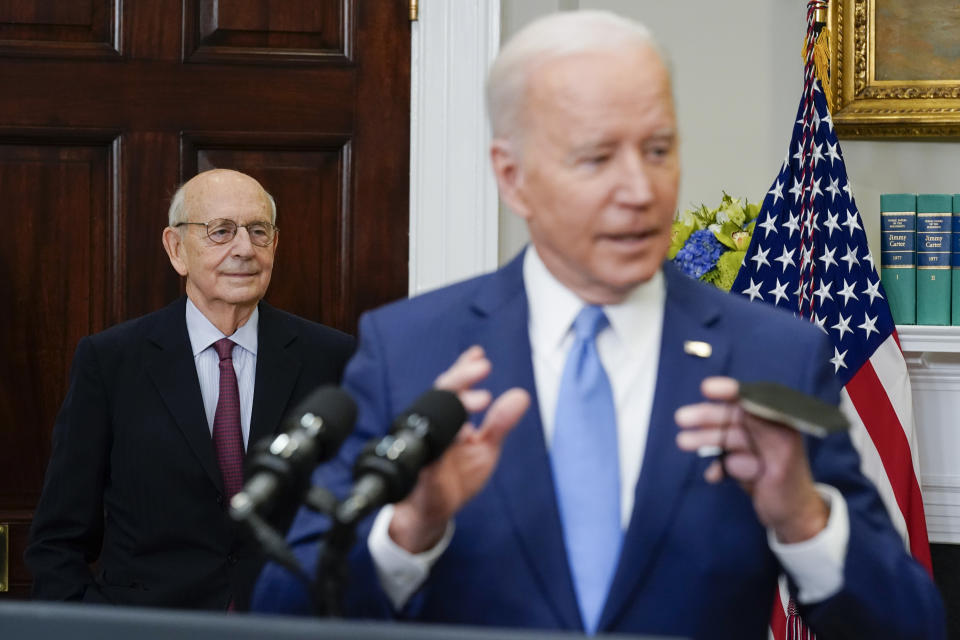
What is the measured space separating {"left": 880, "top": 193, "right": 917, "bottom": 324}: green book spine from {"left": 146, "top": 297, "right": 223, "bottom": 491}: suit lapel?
1878 mm

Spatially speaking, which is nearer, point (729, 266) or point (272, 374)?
point (272, 374)

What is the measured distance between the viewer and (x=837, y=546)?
3.99 ft

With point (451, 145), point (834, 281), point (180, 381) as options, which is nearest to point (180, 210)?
point (180, 381)

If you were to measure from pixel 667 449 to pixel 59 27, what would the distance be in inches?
109

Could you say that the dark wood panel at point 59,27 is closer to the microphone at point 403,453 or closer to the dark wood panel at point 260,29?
the dark wood panel at point 260,29

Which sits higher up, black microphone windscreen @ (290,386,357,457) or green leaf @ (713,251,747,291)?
green leaf @ (713,251,747,291)

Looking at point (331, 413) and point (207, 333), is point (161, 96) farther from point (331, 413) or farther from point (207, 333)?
point (331, 413)

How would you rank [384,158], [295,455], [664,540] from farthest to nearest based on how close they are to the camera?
1. [384,158]
2. [664,540]
3. [295,455]

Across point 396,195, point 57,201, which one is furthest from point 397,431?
point 57,201

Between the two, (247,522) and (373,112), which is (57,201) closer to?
(373,112)

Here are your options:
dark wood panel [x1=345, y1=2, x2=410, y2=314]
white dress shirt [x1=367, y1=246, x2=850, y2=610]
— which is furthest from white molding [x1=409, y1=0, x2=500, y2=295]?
white dress shirt [x1=367, y1=246, x2=850, y2=610]

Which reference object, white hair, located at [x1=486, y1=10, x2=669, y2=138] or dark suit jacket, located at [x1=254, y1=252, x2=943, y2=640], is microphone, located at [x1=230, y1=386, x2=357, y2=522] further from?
white hair, located at [x1=486, y1=10, x2=669, y2=138]

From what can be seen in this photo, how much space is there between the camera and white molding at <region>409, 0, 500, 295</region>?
11.2 feet

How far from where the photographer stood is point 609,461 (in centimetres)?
128
